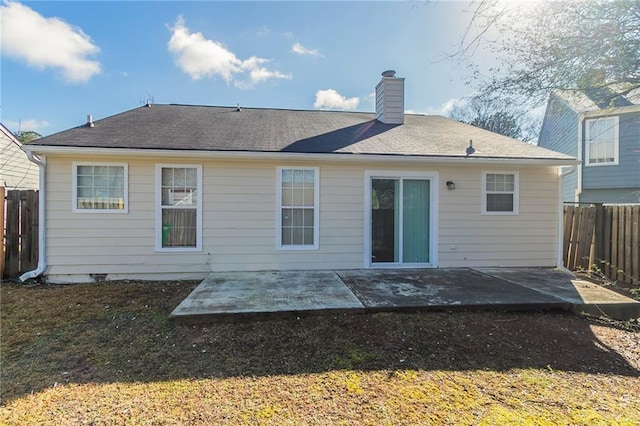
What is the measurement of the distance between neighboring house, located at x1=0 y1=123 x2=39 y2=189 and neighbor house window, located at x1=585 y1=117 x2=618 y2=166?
2041cm

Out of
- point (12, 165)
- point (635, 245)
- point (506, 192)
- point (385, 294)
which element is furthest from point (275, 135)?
point (12, 165)

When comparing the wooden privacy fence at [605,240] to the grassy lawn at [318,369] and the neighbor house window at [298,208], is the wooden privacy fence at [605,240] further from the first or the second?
the neighbor house window at [298,208]

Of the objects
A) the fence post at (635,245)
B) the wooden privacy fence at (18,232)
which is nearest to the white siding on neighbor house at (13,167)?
the wooden privacy fence at (18,232)

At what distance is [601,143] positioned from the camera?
1182 centimetres

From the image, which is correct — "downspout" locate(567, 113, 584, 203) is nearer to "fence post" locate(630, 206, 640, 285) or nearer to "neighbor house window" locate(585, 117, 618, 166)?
"neighbor house window" locate(585, 117, 618, 166)

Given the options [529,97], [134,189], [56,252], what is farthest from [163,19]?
[529,97]

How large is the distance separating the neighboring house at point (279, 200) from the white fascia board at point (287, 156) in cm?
3

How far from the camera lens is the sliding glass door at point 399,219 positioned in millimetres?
Result: 6906

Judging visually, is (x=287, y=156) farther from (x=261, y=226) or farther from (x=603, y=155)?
(x=603, y=155)

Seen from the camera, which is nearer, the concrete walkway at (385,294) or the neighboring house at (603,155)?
the concrete walkway at (385,294)

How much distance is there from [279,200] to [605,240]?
7.30m

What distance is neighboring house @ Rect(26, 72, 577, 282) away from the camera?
6102 millimetres

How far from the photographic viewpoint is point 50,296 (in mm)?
5258

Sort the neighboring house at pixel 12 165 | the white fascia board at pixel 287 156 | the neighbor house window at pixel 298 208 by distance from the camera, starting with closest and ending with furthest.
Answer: the white fascia board at pixel 287 156 → the neighbor house window at pixel 298 208 → the neighboring house at pixel 12 165
